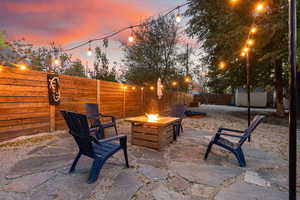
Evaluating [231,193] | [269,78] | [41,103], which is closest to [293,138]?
[231,193]

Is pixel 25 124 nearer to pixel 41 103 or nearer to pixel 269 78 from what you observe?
pixel 41 103

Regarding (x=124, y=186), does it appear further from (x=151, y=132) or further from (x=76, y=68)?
(x=76, y=68)

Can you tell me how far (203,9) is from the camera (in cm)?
825

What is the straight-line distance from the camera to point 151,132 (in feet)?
10.4

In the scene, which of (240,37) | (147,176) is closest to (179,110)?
(147,176)

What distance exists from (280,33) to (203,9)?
392 centimetres

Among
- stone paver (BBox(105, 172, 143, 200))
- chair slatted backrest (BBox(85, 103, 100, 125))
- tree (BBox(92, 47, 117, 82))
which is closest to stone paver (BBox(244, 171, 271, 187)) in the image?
stone paver (BBox(105, 172, 143, 200))

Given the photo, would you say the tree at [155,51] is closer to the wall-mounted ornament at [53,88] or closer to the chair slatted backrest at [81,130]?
the wall-mounted ornament at [53,88]

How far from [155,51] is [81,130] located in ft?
27.2

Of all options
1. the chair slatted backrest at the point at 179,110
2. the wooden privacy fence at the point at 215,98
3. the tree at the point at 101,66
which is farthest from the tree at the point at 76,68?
the wooden privacy fence at the point at 215,98

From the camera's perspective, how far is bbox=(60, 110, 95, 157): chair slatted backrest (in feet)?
5.80

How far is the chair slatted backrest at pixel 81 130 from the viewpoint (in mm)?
1769

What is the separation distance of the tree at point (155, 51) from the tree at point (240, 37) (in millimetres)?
1399

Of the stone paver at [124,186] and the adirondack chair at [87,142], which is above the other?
the adirondack chair at [87,142]
